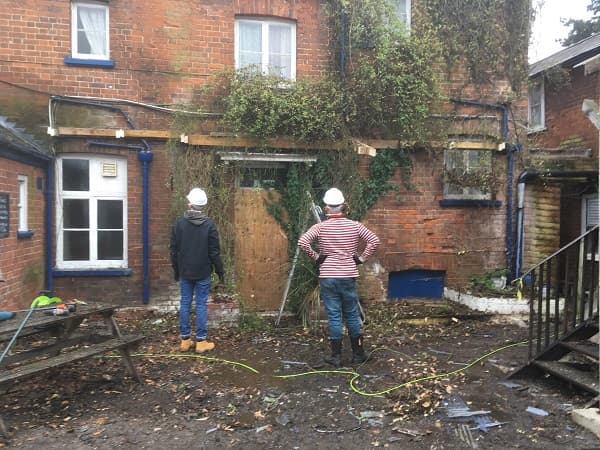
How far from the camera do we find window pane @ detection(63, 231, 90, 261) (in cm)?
779

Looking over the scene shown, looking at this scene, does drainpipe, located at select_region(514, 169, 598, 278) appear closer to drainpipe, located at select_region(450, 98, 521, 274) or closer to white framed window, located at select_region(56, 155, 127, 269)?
drainpipe, located at select_region(450, 98, 521, 274)

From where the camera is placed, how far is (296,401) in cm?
460

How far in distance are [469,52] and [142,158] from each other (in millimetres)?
5641

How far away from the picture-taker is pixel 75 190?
776 cm

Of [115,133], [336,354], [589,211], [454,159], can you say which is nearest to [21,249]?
[115,133]

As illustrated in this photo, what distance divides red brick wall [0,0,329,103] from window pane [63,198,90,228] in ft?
5.44

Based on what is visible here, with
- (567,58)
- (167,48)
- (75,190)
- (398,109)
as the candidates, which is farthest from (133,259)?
(567,58)

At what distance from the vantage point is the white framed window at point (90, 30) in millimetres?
7684

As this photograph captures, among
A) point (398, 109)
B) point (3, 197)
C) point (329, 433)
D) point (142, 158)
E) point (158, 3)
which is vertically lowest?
point (329, 433)

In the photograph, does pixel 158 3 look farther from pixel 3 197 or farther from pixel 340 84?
pixel 3 197

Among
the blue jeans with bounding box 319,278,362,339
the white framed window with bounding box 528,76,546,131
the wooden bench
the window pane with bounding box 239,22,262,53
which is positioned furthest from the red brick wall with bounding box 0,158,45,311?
the white framed window with bounding box 528,76,546,131

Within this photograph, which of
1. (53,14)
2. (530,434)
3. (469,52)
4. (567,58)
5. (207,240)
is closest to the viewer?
(530,434)

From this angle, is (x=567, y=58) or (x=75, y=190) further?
(x=567, y=58)

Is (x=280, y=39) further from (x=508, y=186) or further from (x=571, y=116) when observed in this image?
(x=571, y=116)
